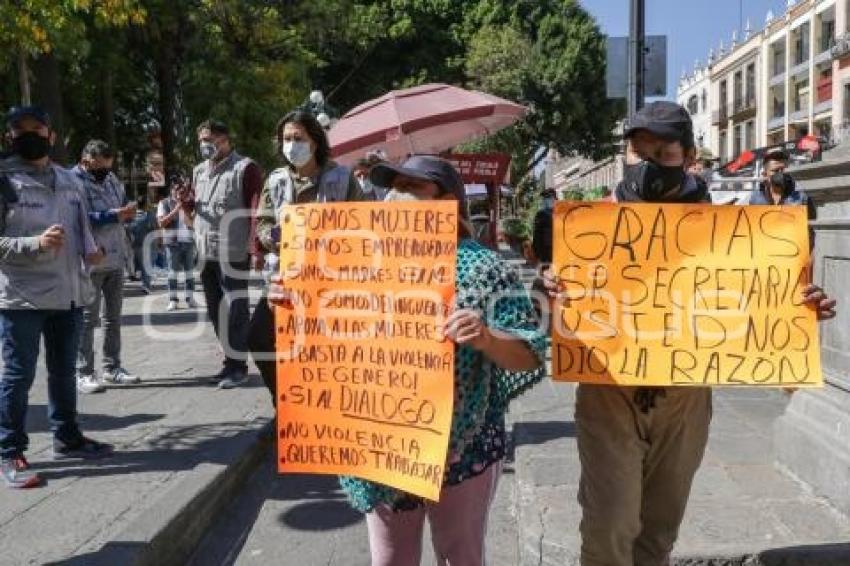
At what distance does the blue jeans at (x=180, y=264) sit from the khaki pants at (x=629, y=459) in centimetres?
1052

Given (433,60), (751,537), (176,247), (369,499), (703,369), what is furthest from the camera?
(433,60)

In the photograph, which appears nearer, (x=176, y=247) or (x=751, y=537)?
(x=751, y=537)

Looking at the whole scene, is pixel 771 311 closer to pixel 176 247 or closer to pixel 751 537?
pixel 751 537

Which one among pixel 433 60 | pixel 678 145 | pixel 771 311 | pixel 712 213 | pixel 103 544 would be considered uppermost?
pixel 433 60

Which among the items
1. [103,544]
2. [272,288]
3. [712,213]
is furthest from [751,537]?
[103,544]

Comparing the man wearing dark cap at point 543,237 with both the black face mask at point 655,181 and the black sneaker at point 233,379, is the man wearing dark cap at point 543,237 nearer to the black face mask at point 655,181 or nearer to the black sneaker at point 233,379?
the black face mask at point 655,181

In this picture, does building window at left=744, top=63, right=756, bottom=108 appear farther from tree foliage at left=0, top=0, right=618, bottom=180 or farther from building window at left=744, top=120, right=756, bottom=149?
tree foliage at left=0, top=0, right=618, bottom=180

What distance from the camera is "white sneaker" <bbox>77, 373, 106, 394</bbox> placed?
6617 millimetres

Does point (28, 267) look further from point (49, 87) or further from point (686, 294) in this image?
point (49, 87)

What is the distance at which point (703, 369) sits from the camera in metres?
2.79

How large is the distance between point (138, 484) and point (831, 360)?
3.41m

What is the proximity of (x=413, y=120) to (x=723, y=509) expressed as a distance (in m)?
5.93

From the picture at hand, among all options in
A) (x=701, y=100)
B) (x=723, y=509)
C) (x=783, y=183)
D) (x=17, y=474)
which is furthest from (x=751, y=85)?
(x=17, y=474)

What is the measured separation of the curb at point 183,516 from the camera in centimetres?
359
